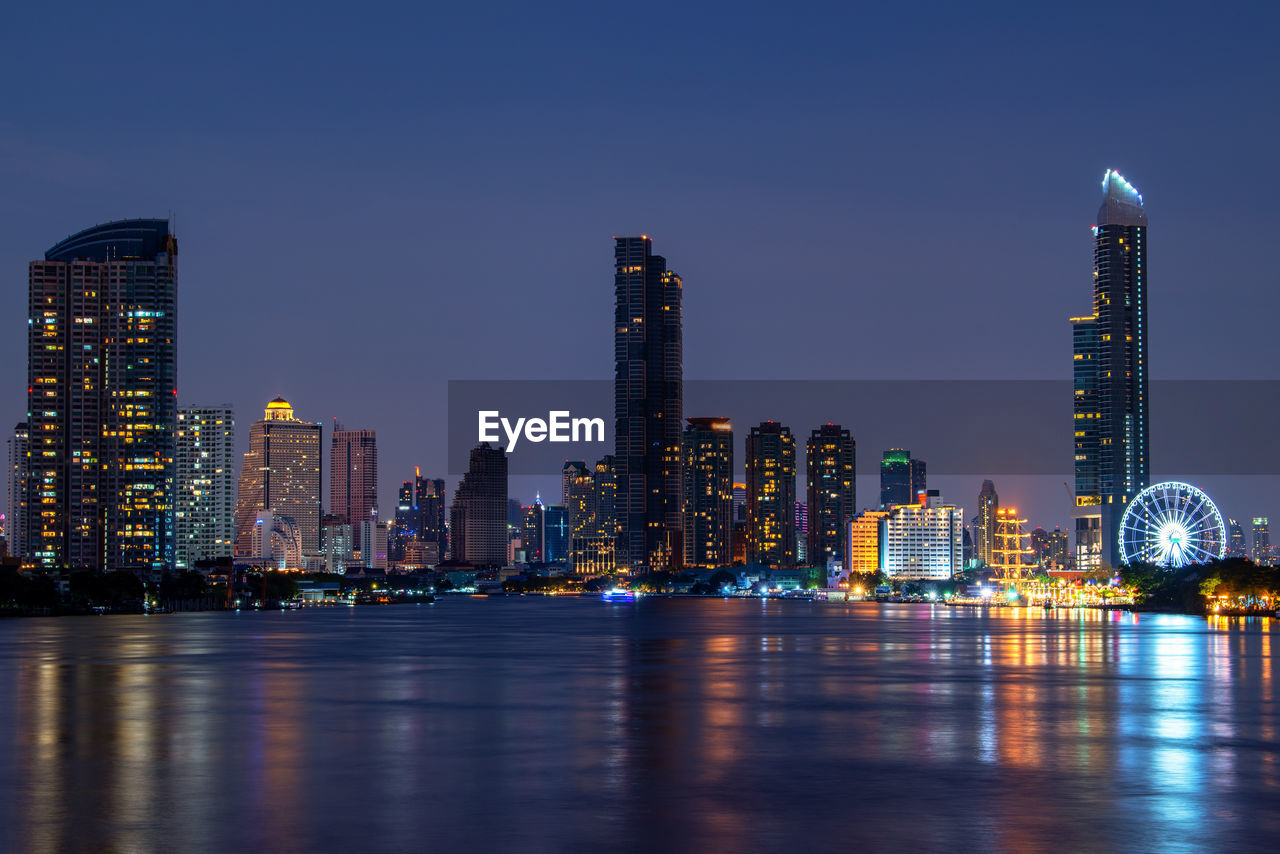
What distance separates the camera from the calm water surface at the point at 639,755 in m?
30.3

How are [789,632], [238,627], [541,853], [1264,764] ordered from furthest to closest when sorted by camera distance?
1. [238,627]
2. [789,632]
3. [1264,764]
4. [541,853]

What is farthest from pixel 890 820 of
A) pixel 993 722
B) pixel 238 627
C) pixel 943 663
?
pixel 238 627

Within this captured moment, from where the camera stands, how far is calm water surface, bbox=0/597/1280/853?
30266 mm

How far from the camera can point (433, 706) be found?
190 ft

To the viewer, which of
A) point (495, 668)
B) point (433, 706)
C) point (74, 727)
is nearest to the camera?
point (74, 727)

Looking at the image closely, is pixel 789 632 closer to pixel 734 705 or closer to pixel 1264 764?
pixel 734 705

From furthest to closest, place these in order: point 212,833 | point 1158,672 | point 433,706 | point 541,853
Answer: point 1158,672
point 433,706
point 212,833
point 541,853

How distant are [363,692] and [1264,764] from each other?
38.3 m

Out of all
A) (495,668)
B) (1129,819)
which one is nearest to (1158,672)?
(495,668)

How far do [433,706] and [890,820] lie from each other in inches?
1162

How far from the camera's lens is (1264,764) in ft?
134

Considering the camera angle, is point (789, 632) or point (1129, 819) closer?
point (1129, 819)

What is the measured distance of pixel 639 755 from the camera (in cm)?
4241

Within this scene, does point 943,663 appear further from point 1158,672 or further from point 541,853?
point 541,853
